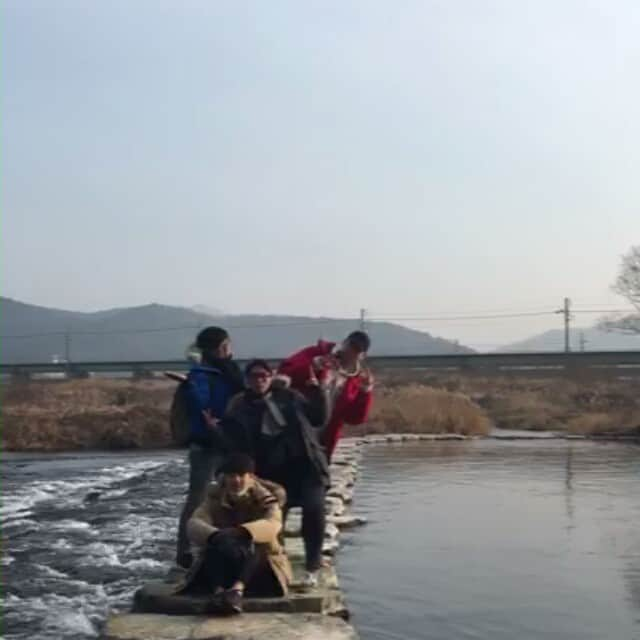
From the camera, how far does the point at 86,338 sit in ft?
603

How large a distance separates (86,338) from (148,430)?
159 metres

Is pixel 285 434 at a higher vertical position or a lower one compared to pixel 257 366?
lower

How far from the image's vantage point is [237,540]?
6.45 meters

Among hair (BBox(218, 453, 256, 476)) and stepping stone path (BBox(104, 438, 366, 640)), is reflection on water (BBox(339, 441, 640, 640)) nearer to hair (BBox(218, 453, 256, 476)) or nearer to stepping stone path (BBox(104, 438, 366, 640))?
stepping stone path (BBox(104, 438, 366, 640))

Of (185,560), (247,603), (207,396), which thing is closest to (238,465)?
(247,603)

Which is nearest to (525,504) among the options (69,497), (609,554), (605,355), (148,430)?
(609,554)

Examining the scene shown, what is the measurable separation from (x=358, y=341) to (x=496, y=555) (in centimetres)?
319

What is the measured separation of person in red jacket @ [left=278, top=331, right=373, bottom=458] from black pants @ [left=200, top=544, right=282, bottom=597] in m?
1.16

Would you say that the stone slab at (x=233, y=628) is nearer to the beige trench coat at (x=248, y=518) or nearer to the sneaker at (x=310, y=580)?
the beige trench coat at (x=248, y=518)

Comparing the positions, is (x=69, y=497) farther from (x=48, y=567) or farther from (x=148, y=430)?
(x=148, y=430)

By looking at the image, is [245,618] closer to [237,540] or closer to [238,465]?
[237,540]

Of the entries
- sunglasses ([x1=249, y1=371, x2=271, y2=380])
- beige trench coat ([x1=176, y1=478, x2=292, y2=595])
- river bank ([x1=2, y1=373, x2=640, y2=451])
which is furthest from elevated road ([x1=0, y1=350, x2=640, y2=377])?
beige trench coat ([x1=176, y1=478, x2=292, y2=595])

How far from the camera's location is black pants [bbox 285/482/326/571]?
7.19 meters

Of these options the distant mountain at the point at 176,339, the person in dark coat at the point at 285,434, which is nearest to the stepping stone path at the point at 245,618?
the person in dark coat at the point at 285,434
